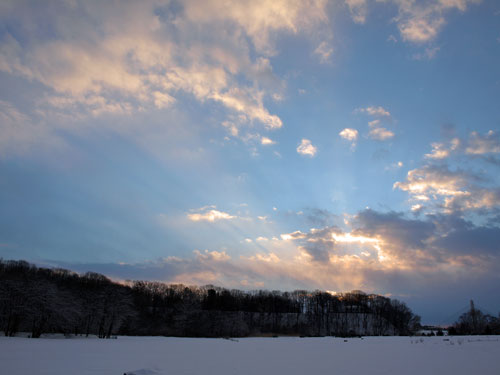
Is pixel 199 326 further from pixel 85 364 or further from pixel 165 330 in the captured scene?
pixel 85 364

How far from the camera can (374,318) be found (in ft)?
447

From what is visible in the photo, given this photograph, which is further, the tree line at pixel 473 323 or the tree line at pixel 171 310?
the tree line at pixel 473 323

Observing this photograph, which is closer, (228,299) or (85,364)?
(85,364)

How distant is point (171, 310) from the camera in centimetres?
11219

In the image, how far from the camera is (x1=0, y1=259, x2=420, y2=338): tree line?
46656 mm

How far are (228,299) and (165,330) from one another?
4944 cm

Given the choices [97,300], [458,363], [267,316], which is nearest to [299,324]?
[267,316]

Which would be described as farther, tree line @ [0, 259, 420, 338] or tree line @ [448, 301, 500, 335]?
tree line @ [448, 301, 500, 335]

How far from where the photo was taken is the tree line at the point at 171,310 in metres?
46.7

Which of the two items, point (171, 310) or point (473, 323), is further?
point (171, 310)

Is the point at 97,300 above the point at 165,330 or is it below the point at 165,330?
above

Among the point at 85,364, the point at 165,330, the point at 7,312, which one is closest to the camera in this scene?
the point at 85,364

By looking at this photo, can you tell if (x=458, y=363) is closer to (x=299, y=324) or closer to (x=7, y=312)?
(x=7, y=312)

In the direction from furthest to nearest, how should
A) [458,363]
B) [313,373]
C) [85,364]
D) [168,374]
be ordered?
1. [458,363]
2. [85,364]
3. [313,373]
4. [168,374]
